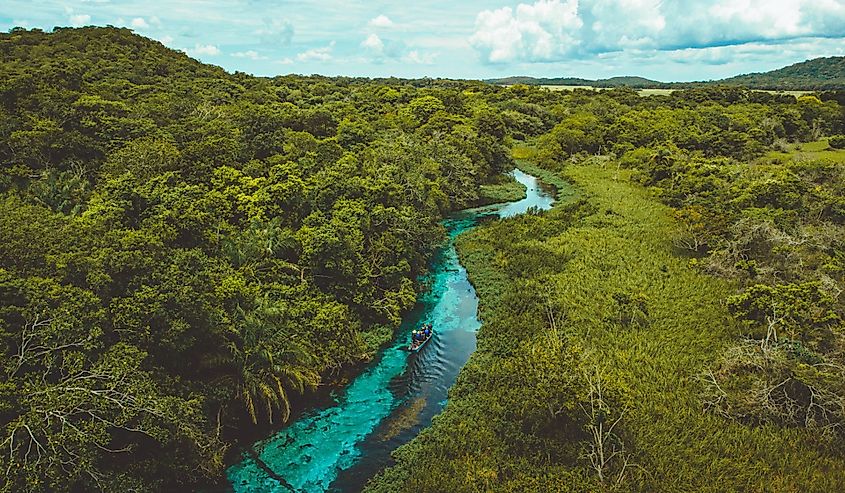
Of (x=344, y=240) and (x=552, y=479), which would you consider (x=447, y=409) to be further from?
(x=344, y=240)

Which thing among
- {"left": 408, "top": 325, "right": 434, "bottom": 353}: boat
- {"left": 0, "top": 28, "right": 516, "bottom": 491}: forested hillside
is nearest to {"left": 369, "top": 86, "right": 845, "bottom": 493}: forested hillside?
{"left": 408, "top": 325, "right": 434, "bottom": 353}: boat

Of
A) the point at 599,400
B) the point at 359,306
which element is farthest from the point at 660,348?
the point at 359,306

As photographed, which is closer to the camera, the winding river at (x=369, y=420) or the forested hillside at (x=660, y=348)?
the forested hillside at (x=660, y=348)

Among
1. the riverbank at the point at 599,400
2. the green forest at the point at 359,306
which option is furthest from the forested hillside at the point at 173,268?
the riverbank at the point at 599,400

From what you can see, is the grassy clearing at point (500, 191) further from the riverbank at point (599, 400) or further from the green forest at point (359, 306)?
the riverbank at point (599, 400)

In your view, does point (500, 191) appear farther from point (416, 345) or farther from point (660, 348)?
point (660, 348)

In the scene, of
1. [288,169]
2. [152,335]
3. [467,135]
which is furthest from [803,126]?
[152,335]
